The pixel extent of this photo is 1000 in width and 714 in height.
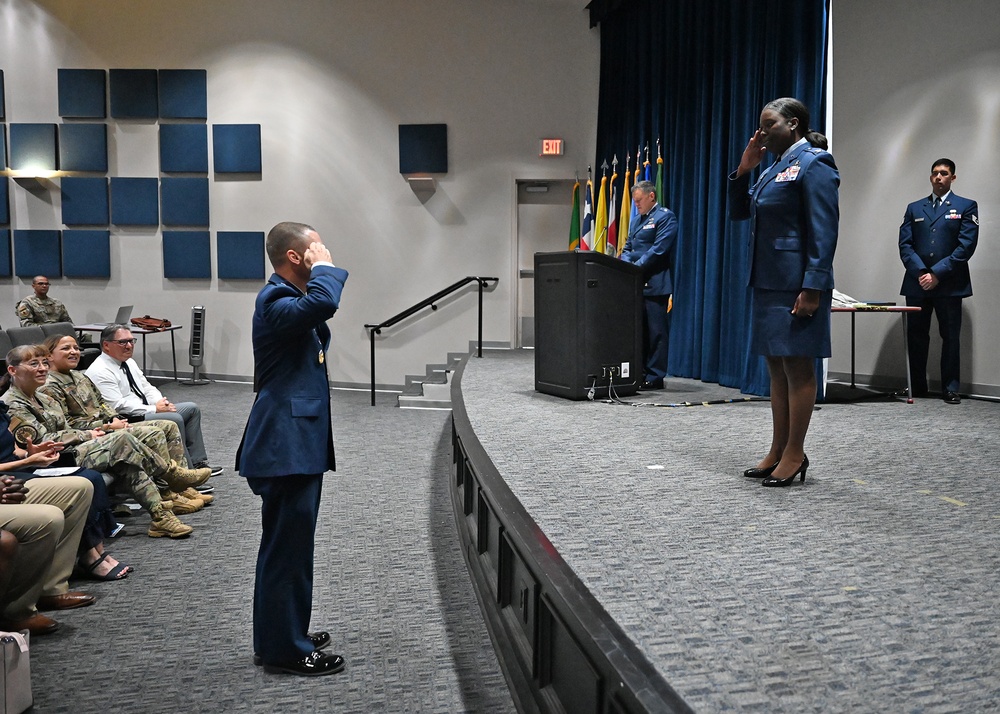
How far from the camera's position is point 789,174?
310 cm

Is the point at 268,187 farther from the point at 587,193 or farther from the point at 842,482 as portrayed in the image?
the point at 842,482

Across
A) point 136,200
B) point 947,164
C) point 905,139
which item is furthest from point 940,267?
point 136,200

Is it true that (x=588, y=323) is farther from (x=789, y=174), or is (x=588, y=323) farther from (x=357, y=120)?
(x=357, y=120)

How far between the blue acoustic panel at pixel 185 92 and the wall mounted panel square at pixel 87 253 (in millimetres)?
1805

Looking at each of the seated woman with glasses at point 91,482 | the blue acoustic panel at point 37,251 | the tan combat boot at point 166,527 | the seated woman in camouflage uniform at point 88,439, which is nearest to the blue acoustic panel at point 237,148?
the blue acoustic panel at point 37,251

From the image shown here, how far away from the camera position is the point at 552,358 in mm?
5297

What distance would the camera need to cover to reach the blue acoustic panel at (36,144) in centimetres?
1011

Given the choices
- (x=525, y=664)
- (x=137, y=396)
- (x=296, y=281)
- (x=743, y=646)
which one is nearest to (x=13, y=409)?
(x=137, y=396)

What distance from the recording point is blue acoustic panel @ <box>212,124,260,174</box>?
32.2 feet

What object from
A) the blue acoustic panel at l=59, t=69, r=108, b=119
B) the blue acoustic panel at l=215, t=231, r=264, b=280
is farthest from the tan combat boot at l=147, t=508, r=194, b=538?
the blue acoustic panel at l=59, t=69, r=108, b=119

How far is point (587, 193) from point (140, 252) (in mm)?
5718

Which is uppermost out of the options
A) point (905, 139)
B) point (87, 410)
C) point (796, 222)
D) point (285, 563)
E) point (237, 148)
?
point (237, 148)

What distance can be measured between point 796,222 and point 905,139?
439 centimetres

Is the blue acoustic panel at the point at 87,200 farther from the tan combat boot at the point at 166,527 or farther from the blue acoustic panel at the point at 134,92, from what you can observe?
the tan combat boot at the point at 166,527
